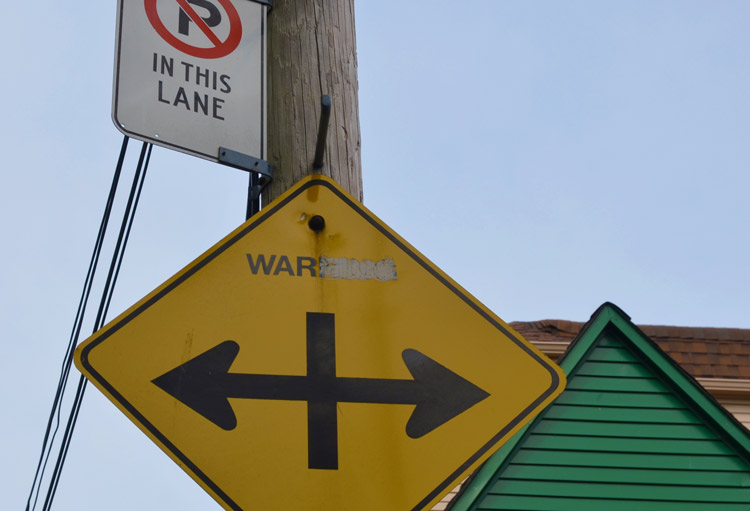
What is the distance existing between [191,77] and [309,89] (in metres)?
0.41

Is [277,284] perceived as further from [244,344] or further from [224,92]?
[224,92]

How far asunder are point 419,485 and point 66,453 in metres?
5.62

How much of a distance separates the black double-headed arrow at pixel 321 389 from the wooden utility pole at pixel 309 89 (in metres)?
0.69

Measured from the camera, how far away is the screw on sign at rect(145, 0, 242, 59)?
10.2 ft

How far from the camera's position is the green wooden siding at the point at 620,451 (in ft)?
24.0

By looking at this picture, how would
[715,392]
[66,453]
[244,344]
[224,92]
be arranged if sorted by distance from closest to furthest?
[244,344], [224,92], [66,453], [715,392]

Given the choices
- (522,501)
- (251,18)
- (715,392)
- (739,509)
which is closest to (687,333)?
(715,392)

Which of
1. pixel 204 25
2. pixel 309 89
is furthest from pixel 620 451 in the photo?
pixel 204 25

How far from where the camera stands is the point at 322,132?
286 cm

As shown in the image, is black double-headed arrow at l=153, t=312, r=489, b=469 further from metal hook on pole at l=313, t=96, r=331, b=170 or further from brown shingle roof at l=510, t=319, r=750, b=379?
brown shingle roof at l=510, t=319, r=750, b=379

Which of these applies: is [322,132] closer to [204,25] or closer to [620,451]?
[204,25]

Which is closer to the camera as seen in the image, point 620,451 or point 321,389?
point 321,389

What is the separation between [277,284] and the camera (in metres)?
2.59

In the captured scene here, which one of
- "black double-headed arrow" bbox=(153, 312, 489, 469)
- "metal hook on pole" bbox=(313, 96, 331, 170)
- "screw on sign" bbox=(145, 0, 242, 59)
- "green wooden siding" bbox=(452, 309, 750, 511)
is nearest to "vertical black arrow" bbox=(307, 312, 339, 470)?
"black double-headed arrow" bbox=(153, 312, 489, 469)
